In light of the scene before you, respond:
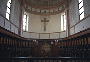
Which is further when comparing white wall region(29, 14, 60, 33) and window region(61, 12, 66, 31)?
white wall region(29, 14, 60, 33)

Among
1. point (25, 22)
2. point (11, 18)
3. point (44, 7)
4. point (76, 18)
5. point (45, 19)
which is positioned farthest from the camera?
point (44, 7)

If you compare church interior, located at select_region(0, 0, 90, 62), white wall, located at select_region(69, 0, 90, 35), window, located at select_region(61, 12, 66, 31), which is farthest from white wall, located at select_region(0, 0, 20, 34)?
white wall, located at select_region(69, 0, 90, 35)

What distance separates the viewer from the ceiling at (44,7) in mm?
16609

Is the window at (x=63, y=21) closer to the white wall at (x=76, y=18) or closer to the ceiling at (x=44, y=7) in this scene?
the ceiling at (x=44, y=7)

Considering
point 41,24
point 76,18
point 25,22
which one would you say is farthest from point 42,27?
point 76,18

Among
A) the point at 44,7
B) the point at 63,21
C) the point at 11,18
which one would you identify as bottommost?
the point at 11,18

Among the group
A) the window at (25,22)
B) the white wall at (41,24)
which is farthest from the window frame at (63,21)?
the window at (25,22)

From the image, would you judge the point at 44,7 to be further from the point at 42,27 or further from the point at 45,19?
the point at 42,27

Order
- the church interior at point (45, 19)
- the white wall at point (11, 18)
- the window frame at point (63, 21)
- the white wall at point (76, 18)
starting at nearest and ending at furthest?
the white wall at point (11, 18) < the white wall at point (76, 18) < the church interior at point (45, 19) < the window frame at point (63, 21)

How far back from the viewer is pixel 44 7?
1717 cm

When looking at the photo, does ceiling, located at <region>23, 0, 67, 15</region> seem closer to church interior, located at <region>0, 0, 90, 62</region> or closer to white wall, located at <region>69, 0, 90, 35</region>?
church interior, located at <region>0, 0, 90, 62</region>

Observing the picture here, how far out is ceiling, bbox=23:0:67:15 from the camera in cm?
1661

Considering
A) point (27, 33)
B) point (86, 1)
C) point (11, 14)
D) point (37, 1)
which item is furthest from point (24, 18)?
point (86, 1)

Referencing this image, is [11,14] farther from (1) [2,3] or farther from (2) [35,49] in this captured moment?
(2) [35,49]
